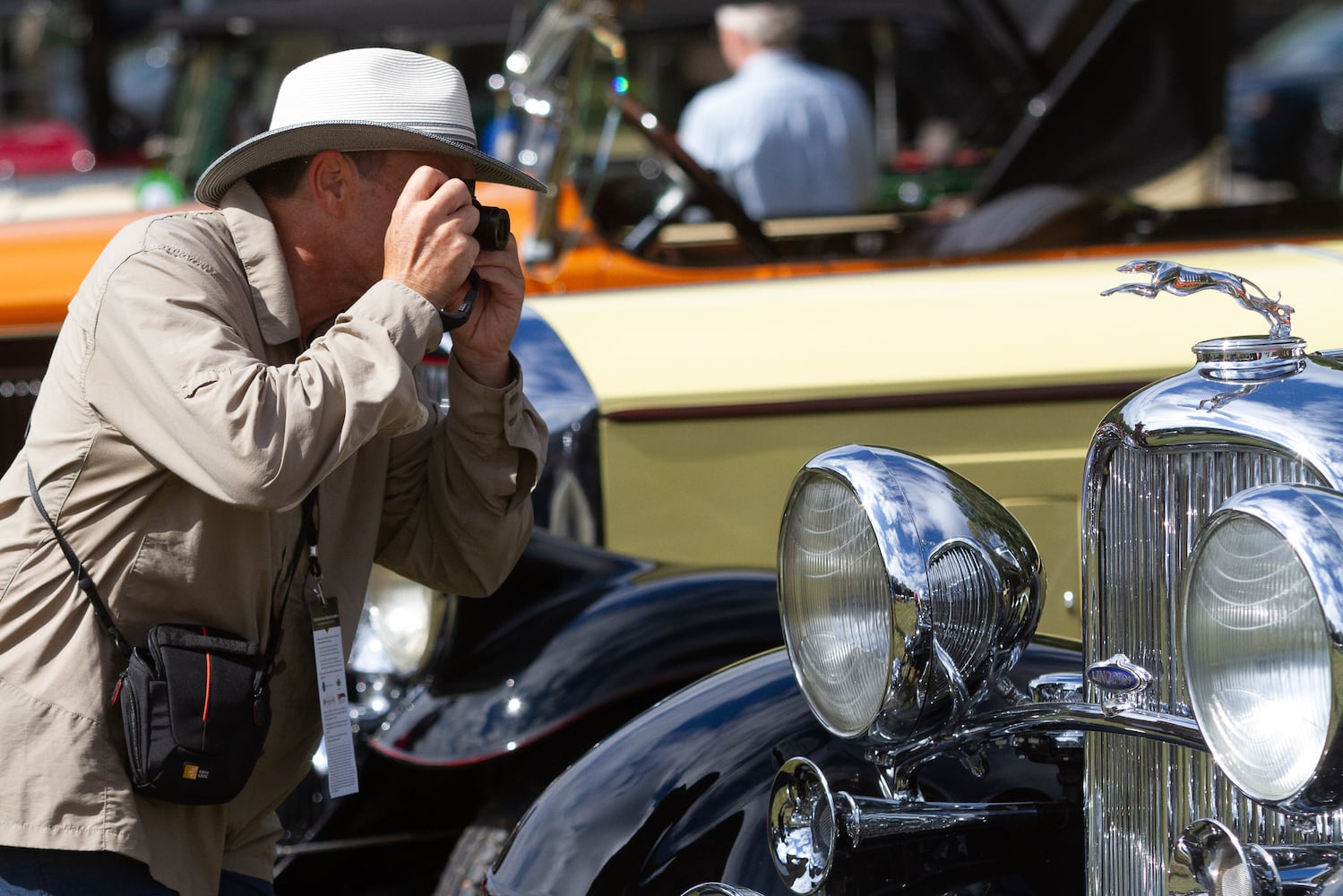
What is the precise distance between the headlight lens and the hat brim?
603 mm

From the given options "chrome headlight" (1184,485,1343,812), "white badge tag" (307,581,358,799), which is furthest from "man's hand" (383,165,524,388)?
"chrome headlight" (1184,485,1343,812)

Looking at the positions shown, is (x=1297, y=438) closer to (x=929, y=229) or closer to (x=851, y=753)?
(x=851, y=753)

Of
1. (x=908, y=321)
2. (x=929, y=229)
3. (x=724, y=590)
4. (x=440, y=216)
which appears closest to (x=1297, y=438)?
(x=440, y=216)

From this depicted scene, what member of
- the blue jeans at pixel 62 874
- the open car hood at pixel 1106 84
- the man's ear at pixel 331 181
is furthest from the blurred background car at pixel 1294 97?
the blue jeans at pixel 62 874

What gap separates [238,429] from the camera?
162 centimetres

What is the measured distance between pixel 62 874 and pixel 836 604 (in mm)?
923

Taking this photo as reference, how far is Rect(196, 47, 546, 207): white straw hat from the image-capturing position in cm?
186

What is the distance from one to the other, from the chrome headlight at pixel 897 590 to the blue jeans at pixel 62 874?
811 millimetres

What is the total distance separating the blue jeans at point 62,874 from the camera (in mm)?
1740

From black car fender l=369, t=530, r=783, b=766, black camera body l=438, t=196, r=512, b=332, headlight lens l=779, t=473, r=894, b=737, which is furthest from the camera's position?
black car fender l=369, t=530, r=783, b=766

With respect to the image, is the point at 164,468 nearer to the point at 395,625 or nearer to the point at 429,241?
the point at 429,241

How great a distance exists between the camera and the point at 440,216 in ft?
5.90

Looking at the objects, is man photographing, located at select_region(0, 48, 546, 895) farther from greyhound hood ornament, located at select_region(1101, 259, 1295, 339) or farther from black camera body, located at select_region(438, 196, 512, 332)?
greyhound hood ornament, located at select_region(1101, 259, 1295, 339)

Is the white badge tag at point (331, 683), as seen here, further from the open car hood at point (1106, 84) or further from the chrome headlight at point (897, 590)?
the open car hood at point (1106, 84)
